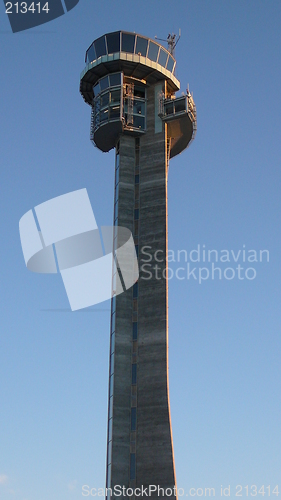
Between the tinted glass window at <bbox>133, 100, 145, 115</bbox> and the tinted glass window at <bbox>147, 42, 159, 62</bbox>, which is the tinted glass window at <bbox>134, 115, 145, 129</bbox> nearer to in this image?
the tinted glass window at <bbox>133, 100, 145, 115</bbox>

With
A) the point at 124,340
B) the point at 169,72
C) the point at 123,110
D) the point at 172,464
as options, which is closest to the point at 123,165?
the point at 123,110

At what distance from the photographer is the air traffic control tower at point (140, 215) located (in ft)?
195

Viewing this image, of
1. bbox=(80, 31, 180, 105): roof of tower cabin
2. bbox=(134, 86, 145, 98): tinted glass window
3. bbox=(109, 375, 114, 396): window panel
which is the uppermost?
bbox=(80, 31, 180, 105): roof of tower cabin

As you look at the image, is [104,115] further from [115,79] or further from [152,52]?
[152,52]

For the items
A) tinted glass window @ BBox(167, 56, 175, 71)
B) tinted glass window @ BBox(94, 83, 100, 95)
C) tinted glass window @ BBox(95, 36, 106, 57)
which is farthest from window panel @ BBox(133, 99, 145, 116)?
tinted glass window @ BBox(95, 36, 106, 57)

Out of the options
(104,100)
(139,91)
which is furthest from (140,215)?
(139,91)

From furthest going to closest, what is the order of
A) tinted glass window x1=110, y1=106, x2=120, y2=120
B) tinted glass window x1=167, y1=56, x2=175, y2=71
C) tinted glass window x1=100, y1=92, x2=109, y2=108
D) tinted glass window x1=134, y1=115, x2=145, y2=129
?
tinted glass window x1=167, y1=56, x2=175, y2=71
tinted glass window x1=100, y1=92, x2=109, y2=108
tinted glass window x1=134, y1=115, x2=145, y2=129
tinted glass window x1=110, y1=106, x2=120, y2=120

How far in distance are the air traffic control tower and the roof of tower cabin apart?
0.39 feet

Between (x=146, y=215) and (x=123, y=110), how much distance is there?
44.1ft

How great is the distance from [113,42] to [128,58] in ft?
10.5

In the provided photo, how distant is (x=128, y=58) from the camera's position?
74938mm

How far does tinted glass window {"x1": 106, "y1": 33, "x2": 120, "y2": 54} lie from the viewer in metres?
75.9

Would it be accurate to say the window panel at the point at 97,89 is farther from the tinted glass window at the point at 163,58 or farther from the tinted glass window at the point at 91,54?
the tinted glass window at the point at 163,58

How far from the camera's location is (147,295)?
217 ft
